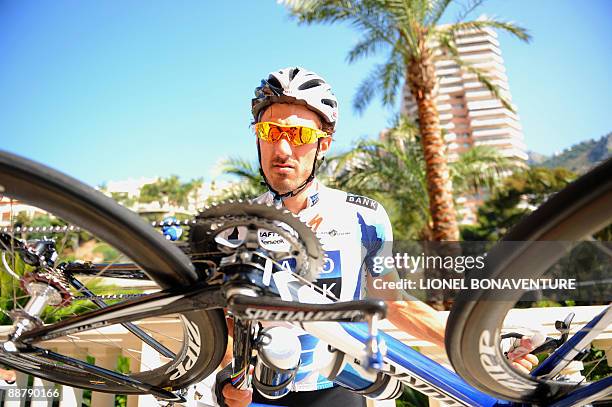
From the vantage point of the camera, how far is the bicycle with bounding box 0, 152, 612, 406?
1118mm

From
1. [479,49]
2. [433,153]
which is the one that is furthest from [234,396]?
[479,49]

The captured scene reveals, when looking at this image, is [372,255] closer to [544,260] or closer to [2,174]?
[544,260]

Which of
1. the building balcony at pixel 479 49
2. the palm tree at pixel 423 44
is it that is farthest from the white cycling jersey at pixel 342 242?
the building balcony at pixel 479 49

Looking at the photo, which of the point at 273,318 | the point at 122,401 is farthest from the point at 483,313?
the point at 122,401

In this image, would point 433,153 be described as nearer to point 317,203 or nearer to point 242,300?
point 317,203

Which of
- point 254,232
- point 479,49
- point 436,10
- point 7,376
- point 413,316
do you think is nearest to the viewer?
point 254,232

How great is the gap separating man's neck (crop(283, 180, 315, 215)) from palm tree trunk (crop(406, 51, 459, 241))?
970 centimetres

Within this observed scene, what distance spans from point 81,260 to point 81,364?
41cm

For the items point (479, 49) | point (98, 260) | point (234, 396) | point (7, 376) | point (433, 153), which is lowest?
point (234, 396)

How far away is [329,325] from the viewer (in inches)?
56.7

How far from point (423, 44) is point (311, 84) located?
1031 centimetres

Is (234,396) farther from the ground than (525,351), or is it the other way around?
(525,351)

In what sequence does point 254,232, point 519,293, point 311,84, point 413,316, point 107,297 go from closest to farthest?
1. point 519,293
2. point 254,232
3. point 107,297
4. point 413,316
5. point 311,84

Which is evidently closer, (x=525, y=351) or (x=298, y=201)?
(x=525, y=351)
